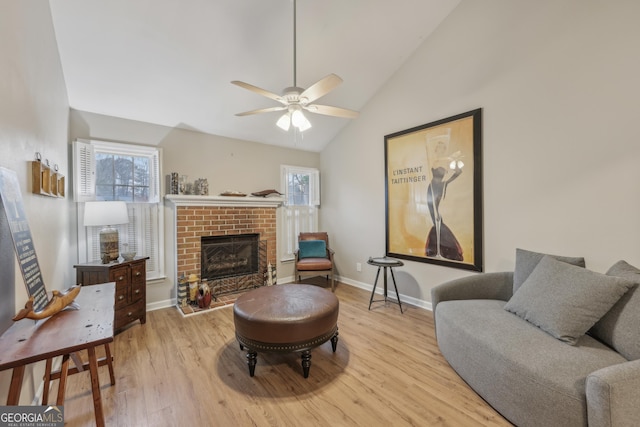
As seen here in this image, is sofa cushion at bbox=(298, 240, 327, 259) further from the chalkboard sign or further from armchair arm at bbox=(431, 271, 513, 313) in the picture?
the chalkboard sign

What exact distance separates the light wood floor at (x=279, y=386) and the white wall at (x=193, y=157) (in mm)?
1231

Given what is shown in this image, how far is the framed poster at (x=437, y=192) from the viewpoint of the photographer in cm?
288

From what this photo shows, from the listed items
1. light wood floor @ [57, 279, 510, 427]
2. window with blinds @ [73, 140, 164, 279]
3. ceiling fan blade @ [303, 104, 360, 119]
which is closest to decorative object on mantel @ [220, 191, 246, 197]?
window with blinds @ [73, 140, 164, 279]

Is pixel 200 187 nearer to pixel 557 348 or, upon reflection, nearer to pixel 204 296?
pixel 204 296

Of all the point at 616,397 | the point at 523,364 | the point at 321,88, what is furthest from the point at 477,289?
the point at 321,88

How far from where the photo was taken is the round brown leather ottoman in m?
1.97

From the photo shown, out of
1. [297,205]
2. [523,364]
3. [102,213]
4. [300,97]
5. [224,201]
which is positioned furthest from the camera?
[297,205]

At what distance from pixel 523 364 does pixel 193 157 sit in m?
4.03

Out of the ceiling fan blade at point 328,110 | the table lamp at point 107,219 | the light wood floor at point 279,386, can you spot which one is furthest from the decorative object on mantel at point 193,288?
the ceiling fan blade at point 328,110

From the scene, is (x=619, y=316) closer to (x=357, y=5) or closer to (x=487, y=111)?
(x=487, y=111)

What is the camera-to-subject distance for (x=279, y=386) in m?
1.94

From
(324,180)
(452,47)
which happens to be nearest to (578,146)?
(452,47)

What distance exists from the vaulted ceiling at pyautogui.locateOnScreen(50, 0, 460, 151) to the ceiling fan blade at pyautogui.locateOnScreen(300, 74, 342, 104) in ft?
3.47

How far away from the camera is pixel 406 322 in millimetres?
3000
